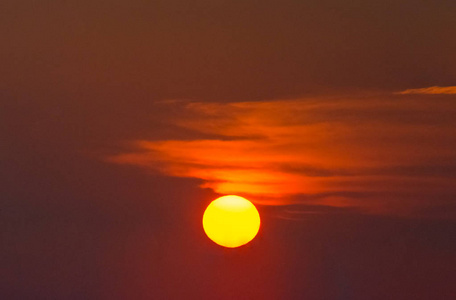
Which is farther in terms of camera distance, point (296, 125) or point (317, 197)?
point (317, 197)

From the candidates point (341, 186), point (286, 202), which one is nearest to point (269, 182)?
point (286, 202)

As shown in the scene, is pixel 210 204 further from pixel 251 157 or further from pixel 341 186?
pixel 341 186

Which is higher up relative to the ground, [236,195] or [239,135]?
[239,135]

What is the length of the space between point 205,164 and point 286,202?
50cm

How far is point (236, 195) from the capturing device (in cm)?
350

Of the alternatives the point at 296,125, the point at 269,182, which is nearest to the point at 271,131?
the point at 296,125

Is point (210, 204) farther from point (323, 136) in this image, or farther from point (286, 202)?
point (323, 136)

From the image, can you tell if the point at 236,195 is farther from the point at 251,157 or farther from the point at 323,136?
the point at 323,136

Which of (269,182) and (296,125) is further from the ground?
(296,125)

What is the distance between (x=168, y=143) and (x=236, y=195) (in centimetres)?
49

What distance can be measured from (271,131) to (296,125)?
130mm

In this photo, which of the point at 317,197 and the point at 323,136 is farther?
the point at 317,197

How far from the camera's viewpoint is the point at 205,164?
11.0 feet

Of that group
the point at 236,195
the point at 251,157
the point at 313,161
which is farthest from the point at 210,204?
the point at 313,161
